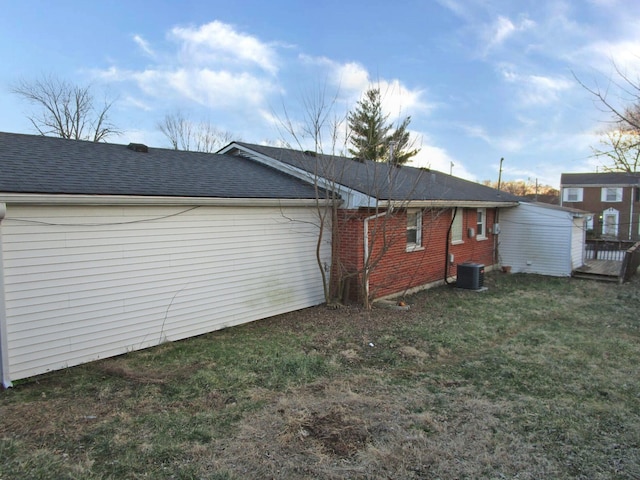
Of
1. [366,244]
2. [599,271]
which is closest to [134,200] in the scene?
[366,244]

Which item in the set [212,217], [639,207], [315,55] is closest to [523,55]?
[315,55]

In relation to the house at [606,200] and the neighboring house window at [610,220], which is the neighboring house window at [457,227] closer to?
the house at [606,200]

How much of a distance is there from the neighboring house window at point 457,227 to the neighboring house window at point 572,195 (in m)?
27.1

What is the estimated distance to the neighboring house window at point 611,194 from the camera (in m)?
32.5

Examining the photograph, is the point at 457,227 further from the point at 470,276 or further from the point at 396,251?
the point at 396,251

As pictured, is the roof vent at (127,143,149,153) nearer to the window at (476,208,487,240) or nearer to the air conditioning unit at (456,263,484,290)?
the air conditioning unit at (456,263,484,290)

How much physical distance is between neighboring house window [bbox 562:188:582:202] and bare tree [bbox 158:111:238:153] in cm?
2914

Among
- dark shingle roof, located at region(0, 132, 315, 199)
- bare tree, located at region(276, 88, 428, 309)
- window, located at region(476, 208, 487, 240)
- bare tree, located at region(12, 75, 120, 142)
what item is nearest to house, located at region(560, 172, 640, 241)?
window, located at region(476, 208, 487, 240)

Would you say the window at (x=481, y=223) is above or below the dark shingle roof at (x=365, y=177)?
below

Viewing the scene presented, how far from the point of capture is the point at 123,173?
21.9 ft

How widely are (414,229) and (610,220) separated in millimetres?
29906

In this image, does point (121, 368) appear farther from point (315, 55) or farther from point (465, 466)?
point (315, 55)

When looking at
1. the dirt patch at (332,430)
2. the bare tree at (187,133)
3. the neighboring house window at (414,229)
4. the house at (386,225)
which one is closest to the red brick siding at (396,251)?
the house at (386,225)

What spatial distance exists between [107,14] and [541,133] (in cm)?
1423
